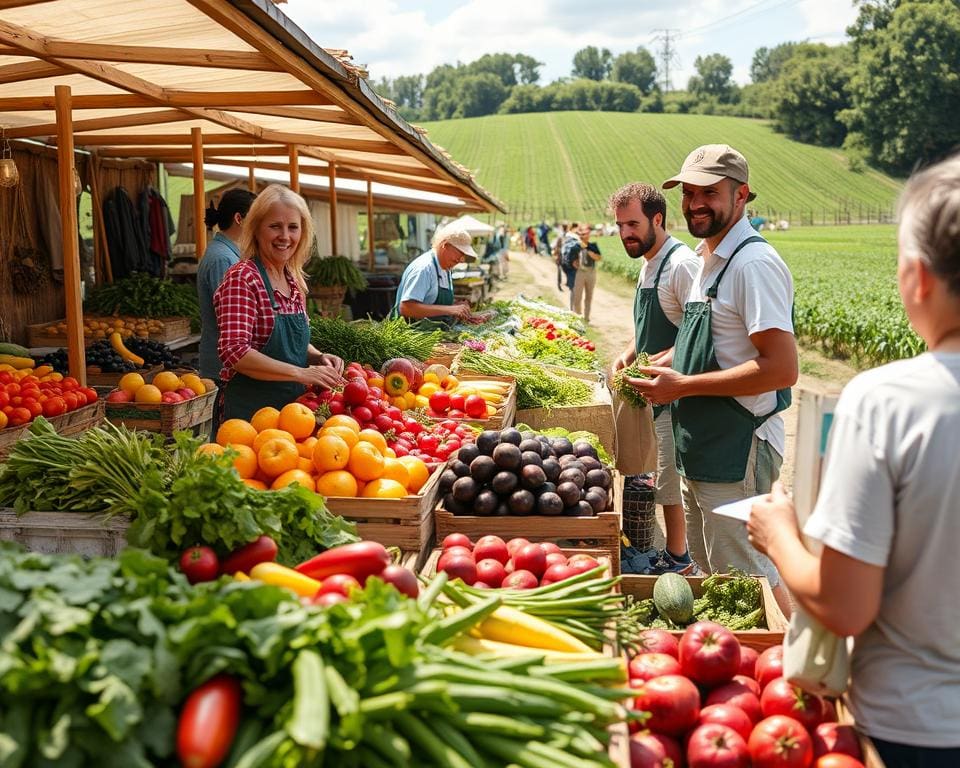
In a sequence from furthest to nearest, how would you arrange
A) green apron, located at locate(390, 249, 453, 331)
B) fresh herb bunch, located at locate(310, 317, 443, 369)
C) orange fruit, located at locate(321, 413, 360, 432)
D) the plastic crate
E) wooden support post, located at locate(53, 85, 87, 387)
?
green apron, located at locate(390, 249, 453, 331) → fresh herb bunch, located at locate(310, 317, 443, 369) → wooden support post, located at locate(53, 85, 87, 387) → the plastic crate → orange fruit, located at locate(321, 413, 360, 432)

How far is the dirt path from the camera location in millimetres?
13484

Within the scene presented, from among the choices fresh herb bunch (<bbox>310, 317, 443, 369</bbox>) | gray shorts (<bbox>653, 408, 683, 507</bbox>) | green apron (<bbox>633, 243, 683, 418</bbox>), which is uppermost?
green apron (<bbox>633, 243, 683, 418</bbox>)

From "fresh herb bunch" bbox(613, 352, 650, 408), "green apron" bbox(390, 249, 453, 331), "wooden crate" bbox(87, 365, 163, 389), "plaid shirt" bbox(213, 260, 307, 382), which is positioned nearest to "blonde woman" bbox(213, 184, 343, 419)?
"plaid shirt" bbox(213, 260, 307, 382)

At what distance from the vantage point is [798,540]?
1969mm

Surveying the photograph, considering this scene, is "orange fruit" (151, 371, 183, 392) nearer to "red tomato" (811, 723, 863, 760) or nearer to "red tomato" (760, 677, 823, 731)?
"red tomato" (760, 677, 823, 731)

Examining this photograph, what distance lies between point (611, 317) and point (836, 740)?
20450 mm

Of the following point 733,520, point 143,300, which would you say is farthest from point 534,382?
point 143,300

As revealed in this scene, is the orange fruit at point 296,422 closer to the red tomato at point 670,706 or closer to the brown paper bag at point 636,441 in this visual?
the red tomato at point 670,706

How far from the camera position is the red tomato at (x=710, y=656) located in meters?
2.55

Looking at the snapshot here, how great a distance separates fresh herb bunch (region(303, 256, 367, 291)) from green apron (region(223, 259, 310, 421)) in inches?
341

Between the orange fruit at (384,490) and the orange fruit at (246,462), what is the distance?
45cm

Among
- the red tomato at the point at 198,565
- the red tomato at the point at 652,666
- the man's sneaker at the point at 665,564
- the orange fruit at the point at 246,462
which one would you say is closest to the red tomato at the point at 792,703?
the red tomato at the point at 652,666

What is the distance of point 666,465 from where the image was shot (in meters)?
5.54

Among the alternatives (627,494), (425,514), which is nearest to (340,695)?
(425,514)
